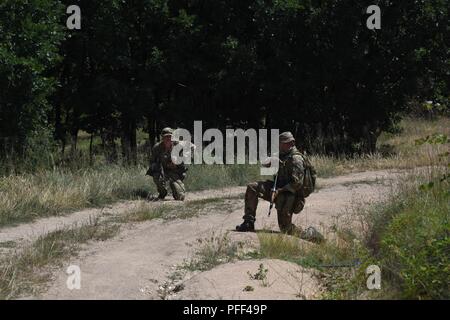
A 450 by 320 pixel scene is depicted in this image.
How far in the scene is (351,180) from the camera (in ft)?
46.1

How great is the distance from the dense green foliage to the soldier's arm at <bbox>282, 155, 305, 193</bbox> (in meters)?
8.52

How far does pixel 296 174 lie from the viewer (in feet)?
29.2

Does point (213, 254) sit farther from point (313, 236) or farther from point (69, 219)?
point (69, 219)

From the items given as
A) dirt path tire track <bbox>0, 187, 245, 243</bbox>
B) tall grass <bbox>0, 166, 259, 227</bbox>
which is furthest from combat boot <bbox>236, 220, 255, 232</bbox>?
tall grass <bbox>0, 166, 259, 227</bbox>

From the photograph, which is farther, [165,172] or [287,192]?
[165,172]

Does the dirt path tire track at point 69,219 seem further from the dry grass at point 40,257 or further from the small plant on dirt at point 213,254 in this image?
the small plant on dirt at point 213,254

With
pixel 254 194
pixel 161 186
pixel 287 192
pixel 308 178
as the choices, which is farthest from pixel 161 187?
pixel 308 178

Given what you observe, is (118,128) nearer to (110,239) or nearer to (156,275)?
(110,239)

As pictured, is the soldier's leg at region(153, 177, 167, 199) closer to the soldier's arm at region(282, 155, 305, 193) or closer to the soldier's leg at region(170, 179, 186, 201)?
the soldier's leg at region(170, 179, 186, 201)

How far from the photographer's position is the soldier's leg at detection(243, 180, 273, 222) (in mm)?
9219

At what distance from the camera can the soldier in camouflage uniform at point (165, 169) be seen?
12.5m

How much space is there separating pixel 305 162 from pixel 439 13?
10.2 metres

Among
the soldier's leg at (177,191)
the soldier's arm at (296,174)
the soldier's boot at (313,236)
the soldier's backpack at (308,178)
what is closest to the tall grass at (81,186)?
the soldier's leg at (177,191)

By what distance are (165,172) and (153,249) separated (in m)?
4.42
